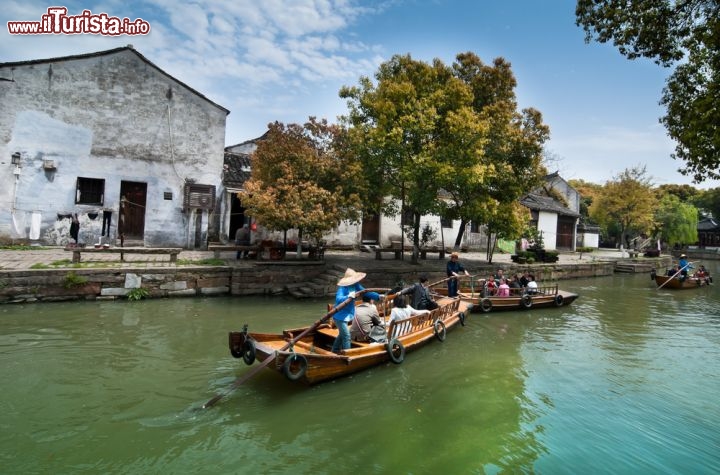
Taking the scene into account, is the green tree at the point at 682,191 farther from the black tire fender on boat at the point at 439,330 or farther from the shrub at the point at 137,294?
the shrub at the point at 137,294

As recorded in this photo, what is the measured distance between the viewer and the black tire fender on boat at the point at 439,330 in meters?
9.42

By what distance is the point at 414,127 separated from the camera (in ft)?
45.9

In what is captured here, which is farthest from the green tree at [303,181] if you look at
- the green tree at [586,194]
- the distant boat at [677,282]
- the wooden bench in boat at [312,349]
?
the green tree at [586,194]

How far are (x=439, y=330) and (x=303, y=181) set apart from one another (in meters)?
7.03

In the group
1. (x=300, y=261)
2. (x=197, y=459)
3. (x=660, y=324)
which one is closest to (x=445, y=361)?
(x=197, y=459)

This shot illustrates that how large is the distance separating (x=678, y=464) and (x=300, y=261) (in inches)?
457

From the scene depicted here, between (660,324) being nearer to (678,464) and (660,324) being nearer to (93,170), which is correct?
(678,464)

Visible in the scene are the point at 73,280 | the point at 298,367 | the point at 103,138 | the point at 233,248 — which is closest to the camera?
the point at 298,367

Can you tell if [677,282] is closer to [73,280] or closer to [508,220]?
[508,220]

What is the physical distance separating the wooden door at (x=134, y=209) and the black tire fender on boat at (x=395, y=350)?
1326 centimetres

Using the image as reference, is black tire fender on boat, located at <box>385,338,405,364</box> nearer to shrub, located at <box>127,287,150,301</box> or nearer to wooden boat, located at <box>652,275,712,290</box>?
shrub, located at <box>127,287,150,301</box>

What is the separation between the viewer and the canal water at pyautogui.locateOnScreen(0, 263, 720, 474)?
15.7ft

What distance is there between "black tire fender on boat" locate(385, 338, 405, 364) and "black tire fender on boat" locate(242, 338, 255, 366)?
2.44m

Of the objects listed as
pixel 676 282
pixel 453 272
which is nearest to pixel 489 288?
pixel 453 272
